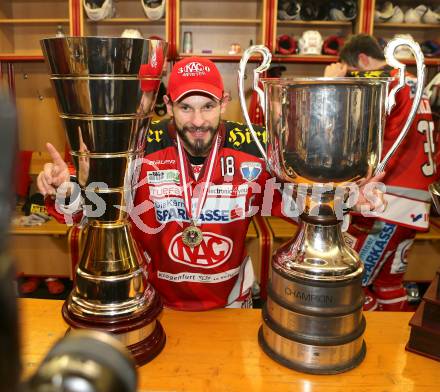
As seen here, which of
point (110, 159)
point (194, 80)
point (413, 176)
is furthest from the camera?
point (413, 176)

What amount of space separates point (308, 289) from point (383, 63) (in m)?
2.09

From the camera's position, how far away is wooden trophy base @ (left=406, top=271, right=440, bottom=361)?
37.2 inches

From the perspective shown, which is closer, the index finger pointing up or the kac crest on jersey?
the index finger pointing up

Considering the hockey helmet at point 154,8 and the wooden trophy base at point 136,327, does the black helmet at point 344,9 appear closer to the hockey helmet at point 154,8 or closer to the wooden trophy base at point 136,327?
the hockey helmet at point 154,8

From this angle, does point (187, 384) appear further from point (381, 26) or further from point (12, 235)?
point (381, 26)

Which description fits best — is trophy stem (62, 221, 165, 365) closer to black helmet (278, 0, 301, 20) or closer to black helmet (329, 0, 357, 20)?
black helmet (278, 0, 301, 20)

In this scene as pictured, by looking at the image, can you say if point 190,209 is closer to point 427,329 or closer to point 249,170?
point 249,170

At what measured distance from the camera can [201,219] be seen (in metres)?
1.53

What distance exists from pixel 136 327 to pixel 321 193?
17.5 inches

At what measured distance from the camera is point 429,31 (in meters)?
3.72

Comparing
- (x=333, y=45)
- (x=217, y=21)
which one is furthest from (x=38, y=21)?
(x=333, y=45)

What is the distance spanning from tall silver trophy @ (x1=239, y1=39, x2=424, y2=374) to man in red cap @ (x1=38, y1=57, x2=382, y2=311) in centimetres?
59

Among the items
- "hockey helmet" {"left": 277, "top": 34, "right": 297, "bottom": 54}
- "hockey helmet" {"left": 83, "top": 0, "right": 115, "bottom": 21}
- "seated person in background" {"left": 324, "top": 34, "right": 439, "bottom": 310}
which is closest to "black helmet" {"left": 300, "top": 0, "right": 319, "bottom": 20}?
"hockey helmet" {"left": 277, "top": 34, "right": 297, "bottom": 54}

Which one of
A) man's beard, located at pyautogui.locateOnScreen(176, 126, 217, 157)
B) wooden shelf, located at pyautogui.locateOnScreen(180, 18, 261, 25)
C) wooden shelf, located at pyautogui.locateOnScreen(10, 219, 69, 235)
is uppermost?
wooden shelf, located at pyautogui.locateOnScreen(180, 18, 261, 25)
